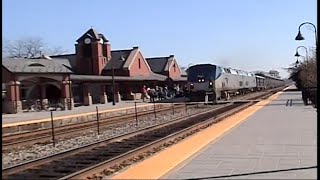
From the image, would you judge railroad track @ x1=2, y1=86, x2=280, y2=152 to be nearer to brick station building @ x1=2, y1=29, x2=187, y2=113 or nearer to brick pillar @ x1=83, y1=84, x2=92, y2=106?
brick station building @ x1=2, y1=29, x2=187, y2=113

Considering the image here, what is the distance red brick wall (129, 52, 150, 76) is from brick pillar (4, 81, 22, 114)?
33.1m

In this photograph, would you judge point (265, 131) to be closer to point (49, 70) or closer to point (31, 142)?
point (31, 142)

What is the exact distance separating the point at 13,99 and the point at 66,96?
5569 millimetres

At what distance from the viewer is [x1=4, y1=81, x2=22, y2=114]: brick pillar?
129ft

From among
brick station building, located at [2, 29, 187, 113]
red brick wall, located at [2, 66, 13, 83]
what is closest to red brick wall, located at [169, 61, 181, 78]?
brick station building, located at [2, 29, 187, 113]

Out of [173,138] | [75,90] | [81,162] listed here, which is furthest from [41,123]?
[75,90]

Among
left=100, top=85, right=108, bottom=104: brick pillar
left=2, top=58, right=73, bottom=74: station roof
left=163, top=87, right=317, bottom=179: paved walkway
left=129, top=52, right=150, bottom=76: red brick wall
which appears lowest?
left=163, top=87, right=317, bottom=179: paved walkway

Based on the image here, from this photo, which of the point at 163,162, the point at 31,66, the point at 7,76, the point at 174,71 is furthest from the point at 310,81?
the point at 174,71

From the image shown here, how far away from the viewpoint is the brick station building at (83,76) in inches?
1601

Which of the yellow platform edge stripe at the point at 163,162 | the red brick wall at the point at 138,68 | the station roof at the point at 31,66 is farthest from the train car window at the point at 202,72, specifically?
the yellow platform edge stripe at the point at 163,162

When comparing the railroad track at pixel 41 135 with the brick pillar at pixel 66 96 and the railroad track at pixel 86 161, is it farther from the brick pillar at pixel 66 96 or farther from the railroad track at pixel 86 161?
the brick pillar at pixel 66 96

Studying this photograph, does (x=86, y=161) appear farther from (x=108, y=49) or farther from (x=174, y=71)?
(x=174, y=71)

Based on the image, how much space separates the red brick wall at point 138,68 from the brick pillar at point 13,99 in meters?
33.1

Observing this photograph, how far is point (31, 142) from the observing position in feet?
58.1
